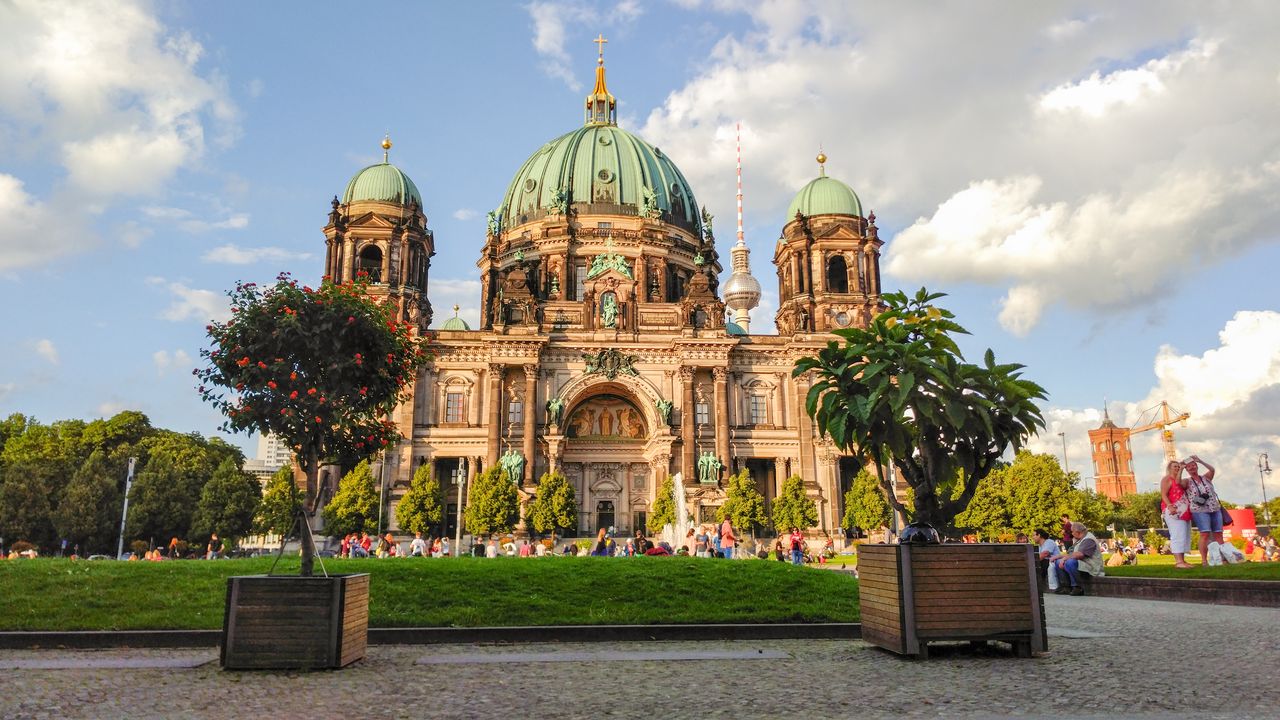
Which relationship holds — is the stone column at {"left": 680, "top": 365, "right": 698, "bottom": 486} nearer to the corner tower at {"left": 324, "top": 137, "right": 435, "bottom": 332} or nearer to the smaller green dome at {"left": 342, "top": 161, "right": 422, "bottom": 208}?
the corner tower at {"left": 324, "top": 137, "right": 435, "bottom": 332}

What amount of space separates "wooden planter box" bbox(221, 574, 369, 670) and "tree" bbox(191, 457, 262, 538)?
184 ft

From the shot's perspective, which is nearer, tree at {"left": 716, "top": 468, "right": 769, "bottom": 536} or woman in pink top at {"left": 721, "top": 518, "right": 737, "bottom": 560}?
woman in pink top at {"left": 721, "top": 518, "right": 737, "bottom": 560}

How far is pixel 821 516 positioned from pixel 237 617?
179 feet

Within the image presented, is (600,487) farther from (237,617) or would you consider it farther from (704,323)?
(237,617)

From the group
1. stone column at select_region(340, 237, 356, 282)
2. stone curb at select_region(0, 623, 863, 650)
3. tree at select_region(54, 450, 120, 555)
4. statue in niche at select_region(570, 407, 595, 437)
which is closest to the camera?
stone curb at select_region(0, 623, 863, 650)

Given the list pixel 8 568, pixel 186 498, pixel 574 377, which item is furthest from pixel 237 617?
pixel 186 498

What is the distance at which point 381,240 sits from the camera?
68.3 meters

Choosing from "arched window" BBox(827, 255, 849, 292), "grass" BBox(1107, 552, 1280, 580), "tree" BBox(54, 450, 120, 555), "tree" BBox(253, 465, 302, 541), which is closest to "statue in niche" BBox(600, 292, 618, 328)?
"arched window" BBox(827, 255, 849, 292)

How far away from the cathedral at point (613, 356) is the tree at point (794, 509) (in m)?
2.12

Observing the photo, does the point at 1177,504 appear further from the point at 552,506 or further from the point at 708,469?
the point at 552,506

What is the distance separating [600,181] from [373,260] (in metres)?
20.6

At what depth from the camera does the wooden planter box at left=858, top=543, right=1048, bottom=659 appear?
11836 millimetres

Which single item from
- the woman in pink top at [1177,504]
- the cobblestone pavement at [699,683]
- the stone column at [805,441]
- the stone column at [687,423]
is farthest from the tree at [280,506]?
the woman in pink top at [1177,504]

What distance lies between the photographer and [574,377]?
64562mm
